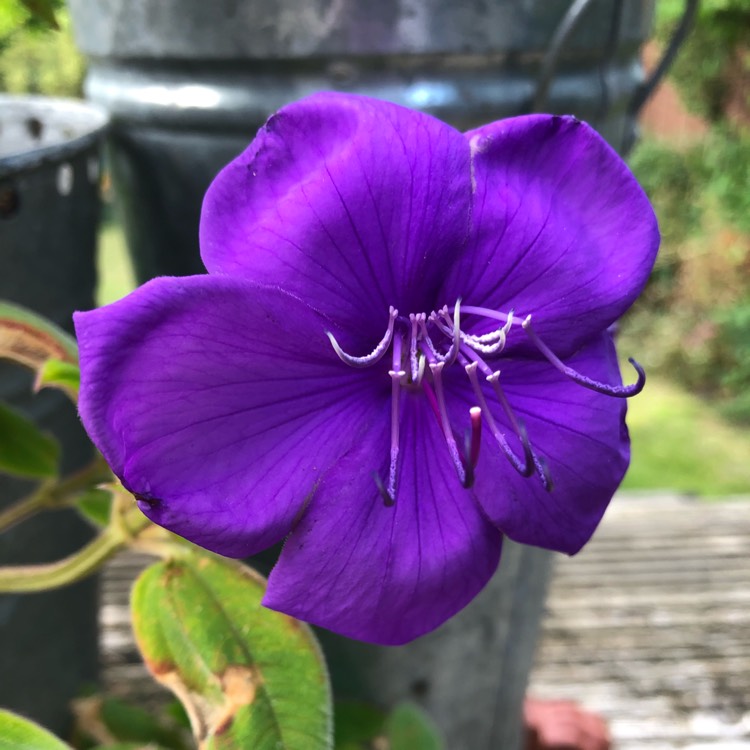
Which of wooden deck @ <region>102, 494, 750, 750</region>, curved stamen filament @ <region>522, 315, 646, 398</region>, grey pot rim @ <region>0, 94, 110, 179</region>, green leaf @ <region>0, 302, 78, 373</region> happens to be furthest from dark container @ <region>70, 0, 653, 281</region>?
wooden deck @ <region>102, 494, 750, 750</region>

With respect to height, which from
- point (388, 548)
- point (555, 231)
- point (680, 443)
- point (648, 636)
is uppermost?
point (555, 231)

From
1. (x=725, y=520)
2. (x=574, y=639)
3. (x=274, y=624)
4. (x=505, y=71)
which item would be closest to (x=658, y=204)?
(x=725, y=520)

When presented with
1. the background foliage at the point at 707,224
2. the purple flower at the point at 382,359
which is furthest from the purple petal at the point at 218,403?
the background foliage at the point at 707,224

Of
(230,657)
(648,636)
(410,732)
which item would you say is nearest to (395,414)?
(230,657)

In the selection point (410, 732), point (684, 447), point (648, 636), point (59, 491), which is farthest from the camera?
point (684, 447)

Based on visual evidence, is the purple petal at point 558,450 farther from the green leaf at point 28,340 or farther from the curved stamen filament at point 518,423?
the green leaf at point 28,340

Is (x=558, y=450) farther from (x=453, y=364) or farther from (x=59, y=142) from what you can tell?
(x=59, y=142)
